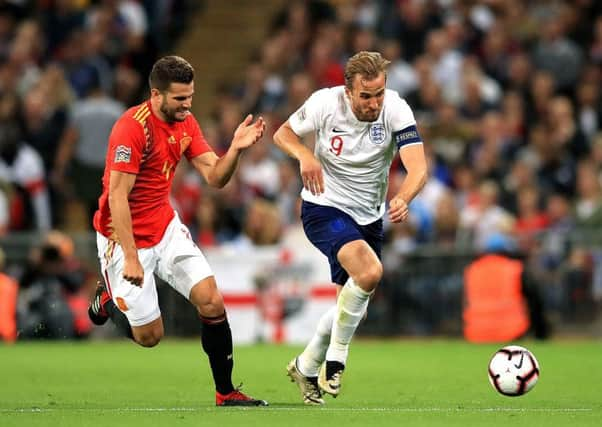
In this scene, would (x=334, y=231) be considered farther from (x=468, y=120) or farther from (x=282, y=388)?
(x=468, y=120)

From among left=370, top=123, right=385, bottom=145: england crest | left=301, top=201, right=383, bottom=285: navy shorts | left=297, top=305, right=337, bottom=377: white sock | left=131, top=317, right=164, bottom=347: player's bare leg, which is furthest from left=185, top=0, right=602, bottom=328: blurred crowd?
left=131, top=317, right=164, bottom=347: player's bare leg

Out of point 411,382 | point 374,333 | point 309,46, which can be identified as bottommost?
point 374,333

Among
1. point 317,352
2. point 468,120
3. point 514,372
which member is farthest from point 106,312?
point 468,120

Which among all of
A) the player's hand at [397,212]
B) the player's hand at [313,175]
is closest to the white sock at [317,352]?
the player's hand at [313,175]

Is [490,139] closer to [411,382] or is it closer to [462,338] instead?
[462,338]

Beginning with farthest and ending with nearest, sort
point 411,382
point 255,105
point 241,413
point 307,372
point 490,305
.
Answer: point 255,105
point 490,305
point 411,382
point 307,372
point 241,413

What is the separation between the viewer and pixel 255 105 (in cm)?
2222

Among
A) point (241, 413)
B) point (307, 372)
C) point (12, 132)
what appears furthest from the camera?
point (12, 132)

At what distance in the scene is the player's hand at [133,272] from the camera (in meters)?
9.85

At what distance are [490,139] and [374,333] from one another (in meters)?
3.18

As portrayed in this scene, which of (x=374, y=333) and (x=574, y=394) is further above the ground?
(x=574, y=394)

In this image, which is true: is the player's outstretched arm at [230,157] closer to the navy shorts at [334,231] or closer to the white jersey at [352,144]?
the white jersey at [352,144]

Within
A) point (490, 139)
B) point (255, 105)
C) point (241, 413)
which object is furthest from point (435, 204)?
point (241, 413)

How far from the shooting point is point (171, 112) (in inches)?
400
